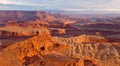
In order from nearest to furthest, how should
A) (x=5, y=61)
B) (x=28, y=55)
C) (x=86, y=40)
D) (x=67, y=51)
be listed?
(x=5, y=61)
(x=28, y=55)
(x=67, y=51)
(x=86, y=40)

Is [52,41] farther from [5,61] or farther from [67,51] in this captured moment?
[5,61]

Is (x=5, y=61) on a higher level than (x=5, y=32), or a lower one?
higher

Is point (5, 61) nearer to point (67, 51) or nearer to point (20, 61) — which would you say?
point (20, 61)

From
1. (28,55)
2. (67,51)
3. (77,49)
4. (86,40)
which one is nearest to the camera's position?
(28,55)

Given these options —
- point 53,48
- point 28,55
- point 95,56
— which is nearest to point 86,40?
point 95,56

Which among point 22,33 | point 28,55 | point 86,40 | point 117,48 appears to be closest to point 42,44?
point 28,55

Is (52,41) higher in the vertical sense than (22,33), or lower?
higher

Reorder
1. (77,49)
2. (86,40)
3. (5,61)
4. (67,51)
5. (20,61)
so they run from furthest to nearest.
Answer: (86,40) < (77,49) < (67,51) < (20,61) < (5,61)

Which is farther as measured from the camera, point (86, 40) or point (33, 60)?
point (86, 40)

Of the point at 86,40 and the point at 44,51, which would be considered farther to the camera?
the point at 86,40
